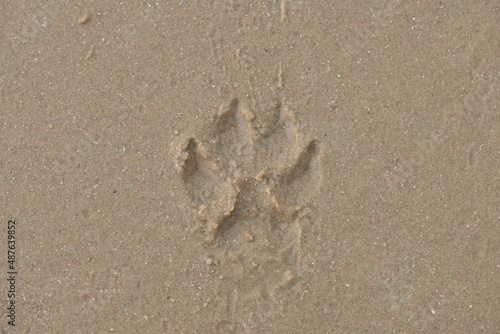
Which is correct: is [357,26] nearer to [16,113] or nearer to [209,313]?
[209,313]

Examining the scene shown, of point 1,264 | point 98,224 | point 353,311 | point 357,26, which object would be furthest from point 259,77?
point 1,264

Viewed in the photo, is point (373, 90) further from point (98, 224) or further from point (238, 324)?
point (98, 224)

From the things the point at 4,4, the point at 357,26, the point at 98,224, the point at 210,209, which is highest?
the point at 4,4

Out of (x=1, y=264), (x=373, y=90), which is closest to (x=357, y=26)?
(x=373, y=90)

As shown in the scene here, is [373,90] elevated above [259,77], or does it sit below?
below
